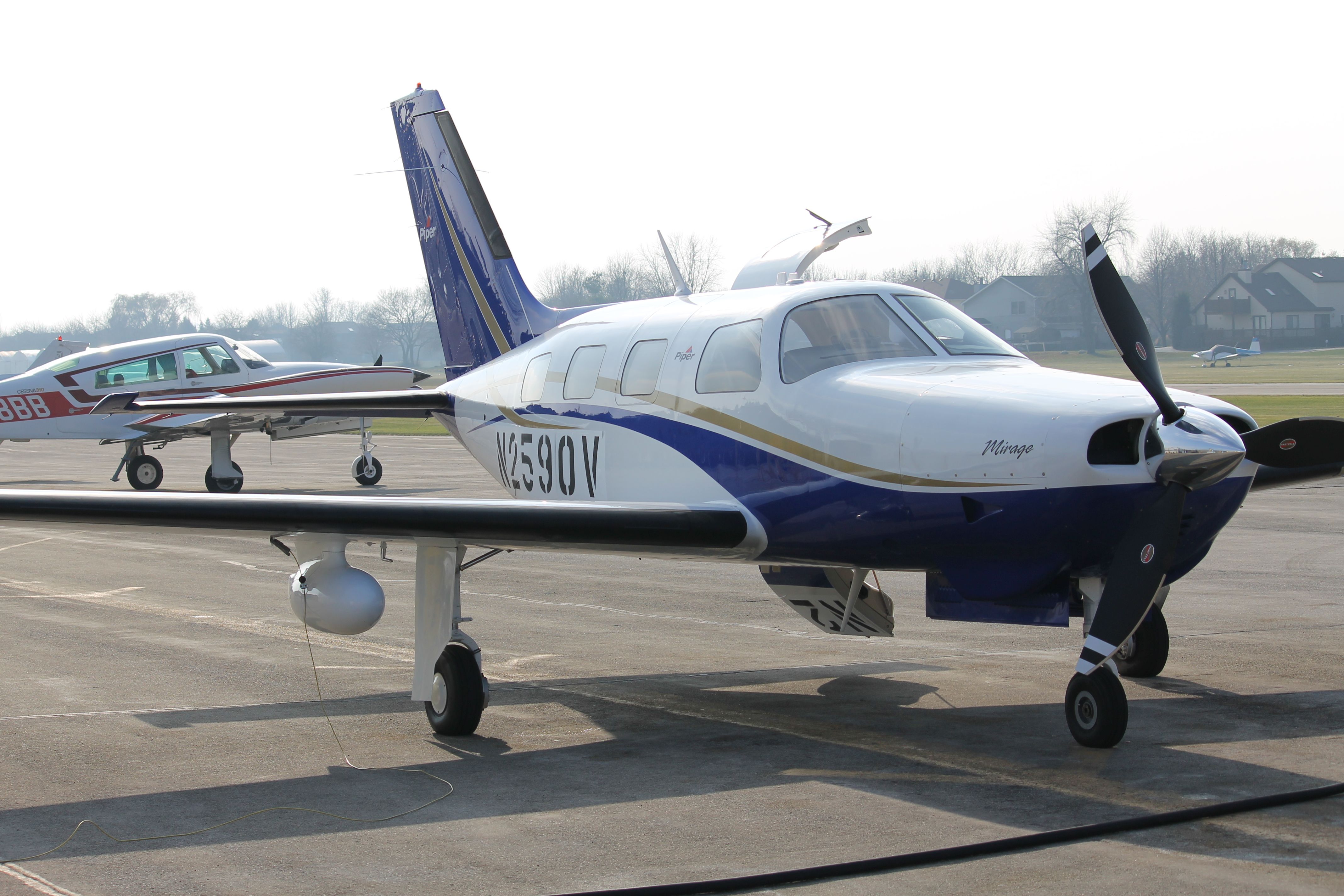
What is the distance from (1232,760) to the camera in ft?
20.9

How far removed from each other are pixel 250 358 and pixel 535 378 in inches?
788

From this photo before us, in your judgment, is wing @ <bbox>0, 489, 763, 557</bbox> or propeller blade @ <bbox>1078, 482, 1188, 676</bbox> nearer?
propeller blade @ <bbox>1078, 482, 1188, 676</bbox>

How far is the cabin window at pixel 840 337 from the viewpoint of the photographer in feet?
23.7

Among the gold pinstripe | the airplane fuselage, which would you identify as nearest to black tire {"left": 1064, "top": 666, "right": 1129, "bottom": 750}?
the airplane fuselage

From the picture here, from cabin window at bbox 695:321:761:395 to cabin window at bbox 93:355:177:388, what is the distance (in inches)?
852

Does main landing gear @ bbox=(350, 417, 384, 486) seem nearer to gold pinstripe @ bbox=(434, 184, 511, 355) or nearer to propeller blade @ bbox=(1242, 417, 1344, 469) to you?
gold pinstripe @ bbox=(434, 184, 511, 355)

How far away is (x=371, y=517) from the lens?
6684 mm

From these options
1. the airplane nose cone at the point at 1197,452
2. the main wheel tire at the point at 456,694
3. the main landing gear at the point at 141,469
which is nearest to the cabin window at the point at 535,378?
the main wheel tire at the point at 456,694

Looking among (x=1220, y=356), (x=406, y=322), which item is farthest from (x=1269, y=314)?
(x=406, y=322)

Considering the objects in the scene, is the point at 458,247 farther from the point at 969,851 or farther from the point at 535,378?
the point at 969,851

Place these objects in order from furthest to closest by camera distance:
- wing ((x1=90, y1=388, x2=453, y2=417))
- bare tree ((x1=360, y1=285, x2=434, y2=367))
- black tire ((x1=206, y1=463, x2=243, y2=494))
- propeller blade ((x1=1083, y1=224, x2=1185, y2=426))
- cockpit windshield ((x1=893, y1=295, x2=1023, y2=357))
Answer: bare tree ((x1=360, y1=285, x2=434, y2=367)), black tire ((x1=206, y1=463, x2=243, y2=494)), wing ((x1=90, y1=388, x2=453, y2=417)), cockpit windshield ((x1=893, y1=295, x2=1023, y2=357)), propeller blade ((x1=1083, y1=224, x2=1185, y2=426))

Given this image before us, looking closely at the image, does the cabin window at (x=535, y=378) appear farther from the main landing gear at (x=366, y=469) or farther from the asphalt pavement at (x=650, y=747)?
the main landing gear at (x=366, y=469)

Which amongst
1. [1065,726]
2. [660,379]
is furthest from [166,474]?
[1065,726]

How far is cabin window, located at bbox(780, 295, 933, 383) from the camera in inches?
284
